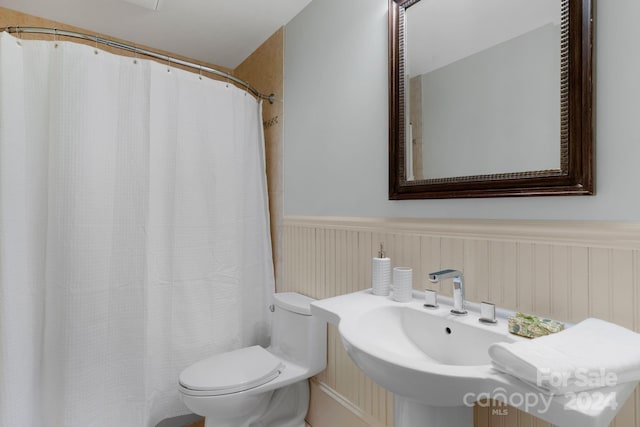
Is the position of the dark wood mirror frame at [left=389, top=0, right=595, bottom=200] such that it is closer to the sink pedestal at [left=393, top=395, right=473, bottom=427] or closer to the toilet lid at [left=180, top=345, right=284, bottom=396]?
the sink pedestal at [left=393, top=395, right=473, bottom=427]

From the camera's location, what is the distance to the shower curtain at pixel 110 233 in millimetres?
1261

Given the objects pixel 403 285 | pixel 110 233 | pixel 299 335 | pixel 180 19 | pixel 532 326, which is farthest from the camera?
pixel 180 19

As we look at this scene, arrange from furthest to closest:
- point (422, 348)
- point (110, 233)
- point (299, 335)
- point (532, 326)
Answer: point (299, 335), point (110, 233), point (422, 348), point (532, 326)

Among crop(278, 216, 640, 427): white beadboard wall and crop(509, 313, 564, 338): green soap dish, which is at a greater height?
crop(278, 216, 640, 427): white beadboard wall

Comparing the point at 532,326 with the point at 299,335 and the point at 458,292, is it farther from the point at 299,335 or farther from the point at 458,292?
the point at 299,335

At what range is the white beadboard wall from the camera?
79cm

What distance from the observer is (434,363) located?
87cm

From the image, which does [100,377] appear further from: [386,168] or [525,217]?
[525,217]

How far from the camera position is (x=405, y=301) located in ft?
3.71

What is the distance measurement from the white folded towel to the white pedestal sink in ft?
0.09

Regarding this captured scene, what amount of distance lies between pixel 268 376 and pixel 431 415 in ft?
2.65

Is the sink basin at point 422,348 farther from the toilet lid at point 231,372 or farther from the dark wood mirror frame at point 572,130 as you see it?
the toilet lid at point 231,372

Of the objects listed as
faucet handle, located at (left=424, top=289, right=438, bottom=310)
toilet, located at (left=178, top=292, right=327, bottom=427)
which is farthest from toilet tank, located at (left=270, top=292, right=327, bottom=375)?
faucet handle, located at (left=424, top=289, right=438, bottom=310)

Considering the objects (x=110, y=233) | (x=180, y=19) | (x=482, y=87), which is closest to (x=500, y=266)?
(x=482, y=87)
